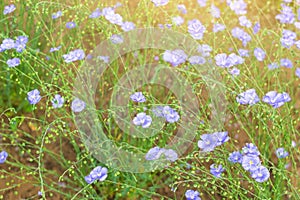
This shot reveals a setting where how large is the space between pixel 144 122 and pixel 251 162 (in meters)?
0.59

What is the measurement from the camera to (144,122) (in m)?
2.62

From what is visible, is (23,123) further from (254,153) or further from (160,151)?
(254,153)

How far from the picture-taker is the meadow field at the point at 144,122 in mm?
2580

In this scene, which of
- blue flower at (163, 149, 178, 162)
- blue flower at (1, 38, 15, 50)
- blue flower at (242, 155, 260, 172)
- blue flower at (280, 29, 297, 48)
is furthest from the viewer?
blue flower at (280, 29, 297, 48)

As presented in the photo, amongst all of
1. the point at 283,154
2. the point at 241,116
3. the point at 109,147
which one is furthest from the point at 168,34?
the point at 283,154

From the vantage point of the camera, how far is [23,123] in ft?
10.8

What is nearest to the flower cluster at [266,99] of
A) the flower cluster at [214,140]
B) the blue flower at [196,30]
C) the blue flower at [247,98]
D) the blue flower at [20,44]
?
the blue flower at [247,98]

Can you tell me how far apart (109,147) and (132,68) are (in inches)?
31.6

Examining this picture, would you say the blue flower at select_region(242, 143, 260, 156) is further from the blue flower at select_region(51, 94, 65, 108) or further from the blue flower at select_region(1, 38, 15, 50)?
the blue flower at select_region(1, 38, 15, 50)

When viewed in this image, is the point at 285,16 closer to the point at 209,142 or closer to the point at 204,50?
the point at 204,50

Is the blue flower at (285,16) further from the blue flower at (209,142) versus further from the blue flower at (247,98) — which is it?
the blue flower at (209,142)

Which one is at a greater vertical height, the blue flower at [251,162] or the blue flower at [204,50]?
the blue flower at [204,50]

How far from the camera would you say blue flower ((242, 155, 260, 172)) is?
230 centimetres

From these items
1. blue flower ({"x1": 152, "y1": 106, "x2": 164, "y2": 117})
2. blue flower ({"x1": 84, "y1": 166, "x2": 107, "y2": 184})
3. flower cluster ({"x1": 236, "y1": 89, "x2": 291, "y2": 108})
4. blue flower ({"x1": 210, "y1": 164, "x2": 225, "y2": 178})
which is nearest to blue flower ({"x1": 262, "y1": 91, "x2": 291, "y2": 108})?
flower cluster ({"x1": 236, "y1": 89, "x2": 291, "y2": 108})
